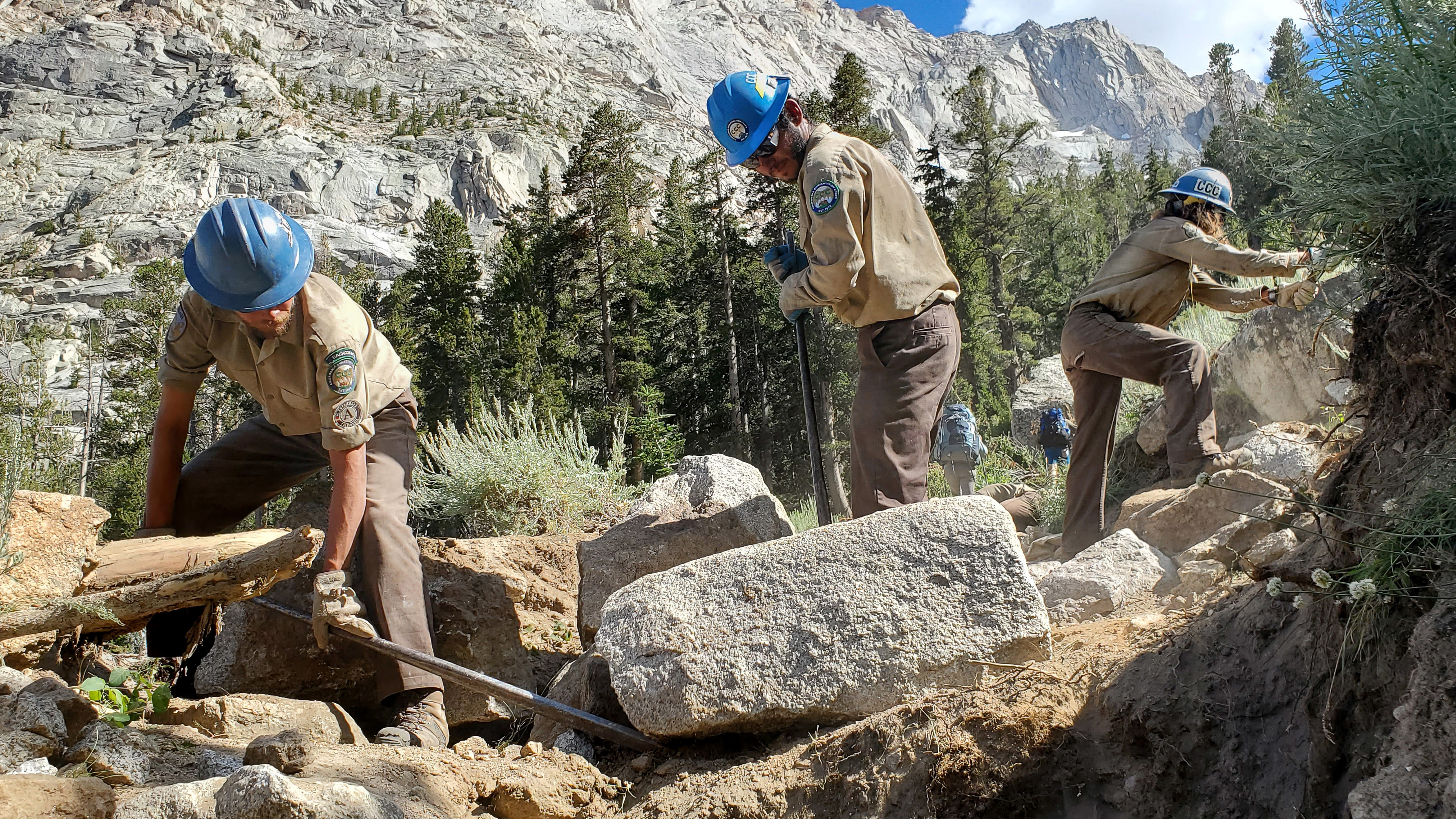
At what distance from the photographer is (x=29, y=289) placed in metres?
56.1

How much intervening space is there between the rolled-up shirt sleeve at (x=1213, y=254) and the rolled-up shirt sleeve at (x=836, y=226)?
5.56 ft

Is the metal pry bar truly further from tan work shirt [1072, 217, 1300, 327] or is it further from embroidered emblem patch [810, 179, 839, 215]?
tan work shirt [1072, 217, 1300, 327]

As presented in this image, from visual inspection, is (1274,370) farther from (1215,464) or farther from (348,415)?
(348,415)

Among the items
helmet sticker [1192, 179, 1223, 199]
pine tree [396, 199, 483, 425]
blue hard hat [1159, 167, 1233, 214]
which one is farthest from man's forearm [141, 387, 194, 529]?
pine tree [396, 199, 483, 425]

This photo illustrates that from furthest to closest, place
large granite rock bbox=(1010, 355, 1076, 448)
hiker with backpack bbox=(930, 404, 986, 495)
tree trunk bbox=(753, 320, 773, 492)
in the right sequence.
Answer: tree trunk bbox=(753, 320, 773, 492) → large granite rock bbox=(1010, 355, 1076, 448) → hiker with backpack bbox=(930, 404, 986, 495)

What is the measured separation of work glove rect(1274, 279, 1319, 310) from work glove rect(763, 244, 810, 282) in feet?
6.46

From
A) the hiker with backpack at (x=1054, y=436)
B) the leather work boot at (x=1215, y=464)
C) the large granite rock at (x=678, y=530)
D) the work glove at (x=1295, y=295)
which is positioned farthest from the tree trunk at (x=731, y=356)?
the work glove at (x=1295, y=295)

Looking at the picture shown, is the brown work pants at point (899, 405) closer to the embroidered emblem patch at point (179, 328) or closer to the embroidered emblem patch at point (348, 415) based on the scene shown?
the embroidered emblem patch at point (348, 415)

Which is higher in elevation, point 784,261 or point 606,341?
point 784,261

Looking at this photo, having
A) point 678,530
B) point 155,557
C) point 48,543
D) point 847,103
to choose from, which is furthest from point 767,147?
point 847,103

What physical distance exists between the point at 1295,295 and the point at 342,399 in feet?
12.2

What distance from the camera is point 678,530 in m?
3.81

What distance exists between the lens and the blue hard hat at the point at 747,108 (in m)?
3.35

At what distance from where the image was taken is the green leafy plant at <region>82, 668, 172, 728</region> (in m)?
2.73
